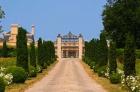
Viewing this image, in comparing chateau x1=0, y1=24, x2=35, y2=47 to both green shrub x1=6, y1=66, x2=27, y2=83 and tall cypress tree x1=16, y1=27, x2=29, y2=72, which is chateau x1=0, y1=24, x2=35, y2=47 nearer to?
tall cypress tree x1=16, y1=27, x2=29, y2=72

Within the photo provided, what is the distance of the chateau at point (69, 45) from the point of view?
140500 millimetres

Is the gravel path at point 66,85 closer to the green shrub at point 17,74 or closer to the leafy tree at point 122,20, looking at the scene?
the green shrub at point 17,74

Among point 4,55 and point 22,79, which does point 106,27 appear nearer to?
point 4,55

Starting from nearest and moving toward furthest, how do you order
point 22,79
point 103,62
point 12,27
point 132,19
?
1. point 22,79
2. point 103,62
3. point 132,19
4. point 12,27

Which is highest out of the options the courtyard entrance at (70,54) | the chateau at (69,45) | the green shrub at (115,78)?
the chateau at (69,45)

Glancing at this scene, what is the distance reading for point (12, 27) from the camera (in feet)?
429

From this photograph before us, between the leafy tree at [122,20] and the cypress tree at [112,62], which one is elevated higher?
the leafy tree at [122,20]

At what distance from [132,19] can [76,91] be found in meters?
52.6

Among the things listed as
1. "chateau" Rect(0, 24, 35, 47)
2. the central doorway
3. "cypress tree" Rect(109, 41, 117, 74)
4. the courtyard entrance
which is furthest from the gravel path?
the central doorway

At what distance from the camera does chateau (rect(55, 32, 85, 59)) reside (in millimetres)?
140500

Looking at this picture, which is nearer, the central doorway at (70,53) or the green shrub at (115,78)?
the green shrub at (115,78)

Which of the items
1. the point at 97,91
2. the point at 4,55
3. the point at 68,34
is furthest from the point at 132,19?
the point at 68,34

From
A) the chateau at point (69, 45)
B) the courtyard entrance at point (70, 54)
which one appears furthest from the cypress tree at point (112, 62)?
the courtyard entrance at point (70, 54)

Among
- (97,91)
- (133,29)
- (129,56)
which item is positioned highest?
(133,29)
